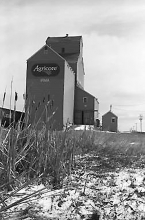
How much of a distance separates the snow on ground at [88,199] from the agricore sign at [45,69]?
42818mm

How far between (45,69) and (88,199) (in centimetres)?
4510

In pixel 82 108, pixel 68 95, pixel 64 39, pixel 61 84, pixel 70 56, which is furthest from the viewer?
pixel 64 39

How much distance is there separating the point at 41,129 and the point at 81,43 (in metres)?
55.9

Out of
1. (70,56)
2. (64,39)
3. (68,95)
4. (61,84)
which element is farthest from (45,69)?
(64,39)

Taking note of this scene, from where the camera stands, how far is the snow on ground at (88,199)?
129 inches

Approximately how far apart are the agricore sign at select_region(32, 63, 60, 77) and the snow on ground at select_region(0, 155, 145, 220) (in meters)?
42.8

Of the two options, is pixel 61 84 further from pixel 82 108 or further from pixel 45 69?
pixel 82 108

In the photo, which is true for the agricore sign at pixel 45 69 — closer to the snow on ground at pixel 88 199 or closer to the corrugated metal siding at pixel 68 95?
the corrugated metal siding at pixel 68 95

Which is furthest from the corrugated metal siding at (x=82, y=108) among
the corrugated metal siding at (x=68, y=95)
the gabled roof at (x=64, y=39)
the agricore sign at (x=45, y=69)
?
the gabled roof at (x=64, y=39)

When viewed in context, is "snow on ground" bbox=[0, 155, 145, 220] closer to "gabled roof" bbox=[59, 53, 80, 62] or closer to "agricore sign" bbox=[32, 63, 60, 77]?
"agricore sign" bbox=[32, 63, 60, 77]

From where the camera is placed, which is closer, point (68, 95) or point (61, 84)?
point (61, 84)

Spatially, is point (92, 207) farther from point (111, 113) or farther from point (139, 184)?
point (111, 113)

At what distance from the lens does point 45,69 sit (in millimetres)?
47875

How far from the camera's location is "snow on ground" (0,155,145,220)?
3.27 metres
